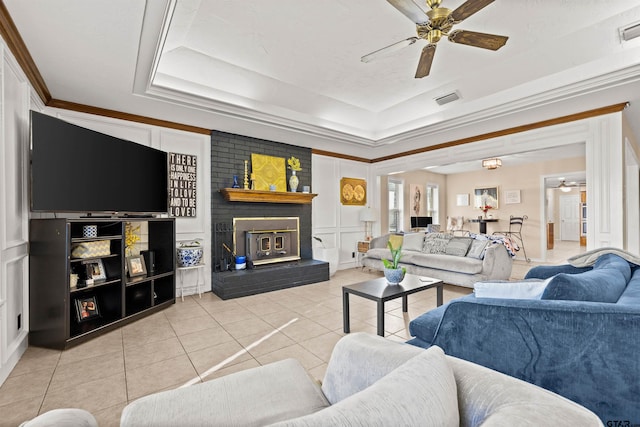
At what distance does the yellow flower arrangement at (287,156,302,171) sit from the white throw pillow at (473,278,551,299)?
13.7 feet

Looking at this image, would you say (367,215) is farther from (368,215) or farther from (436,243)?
(436,243)

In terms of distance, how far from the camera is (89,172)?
2.95 m

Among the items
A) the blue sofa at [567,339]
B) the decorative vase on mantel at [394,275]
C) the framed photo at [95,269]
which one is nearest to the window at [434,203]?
the decorative vase on mantel at [394,275]

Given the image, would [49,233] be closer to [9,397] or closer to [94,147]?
[94,147]

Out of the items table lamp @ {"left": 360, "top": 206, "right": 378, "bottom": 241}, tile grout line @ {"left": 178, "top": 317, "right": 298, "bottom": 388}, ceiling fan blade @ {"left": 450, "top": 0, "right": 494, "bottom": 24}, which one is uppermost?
ceiling fan blade @ {"left": 450, "top": 0, "right": 494, "bottom": 24}

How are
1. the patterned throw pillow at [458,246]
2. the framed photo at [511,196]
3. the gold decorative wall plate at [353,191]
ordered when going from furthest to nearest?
the framed photo at [511,196]
the gold decorative wall plate at [353,191]
the patterned throw pillow at [458,246]

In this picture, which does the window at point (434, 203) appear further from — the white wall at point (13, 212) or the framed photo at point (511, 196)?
the white wall at point (13, 212)

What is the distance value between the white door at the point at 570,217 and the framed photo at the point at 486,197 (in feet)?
18.9

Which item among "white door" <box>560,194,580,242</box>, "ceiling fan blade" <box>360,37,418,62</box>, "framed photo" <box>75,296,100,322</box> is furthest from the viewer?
"white door" <box>560,194,580,242</box>

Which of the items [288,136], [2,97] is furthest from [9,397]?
[288,136]

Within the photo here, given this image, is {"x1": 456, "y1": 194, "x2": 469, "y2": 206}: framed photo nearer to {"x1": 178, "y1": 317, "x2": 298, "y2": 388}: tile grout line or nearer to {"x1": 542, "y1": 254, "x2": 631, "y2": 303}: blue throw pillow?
{"x1": 178, "y1": 317, "x2": 298, "y2": 388}: tile grout line

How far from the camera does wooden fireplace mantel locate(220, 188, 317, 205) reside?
15.2 feet

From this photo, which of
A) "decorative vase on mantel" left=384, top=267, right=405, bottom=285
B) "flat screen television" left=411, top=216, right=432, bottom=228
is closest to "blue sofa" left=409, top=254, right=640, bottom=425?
"decorative vase on mantel" left=384, top=267, right=405, bottom=285

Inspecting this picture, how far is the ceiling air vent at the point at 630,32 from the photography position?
273cm
